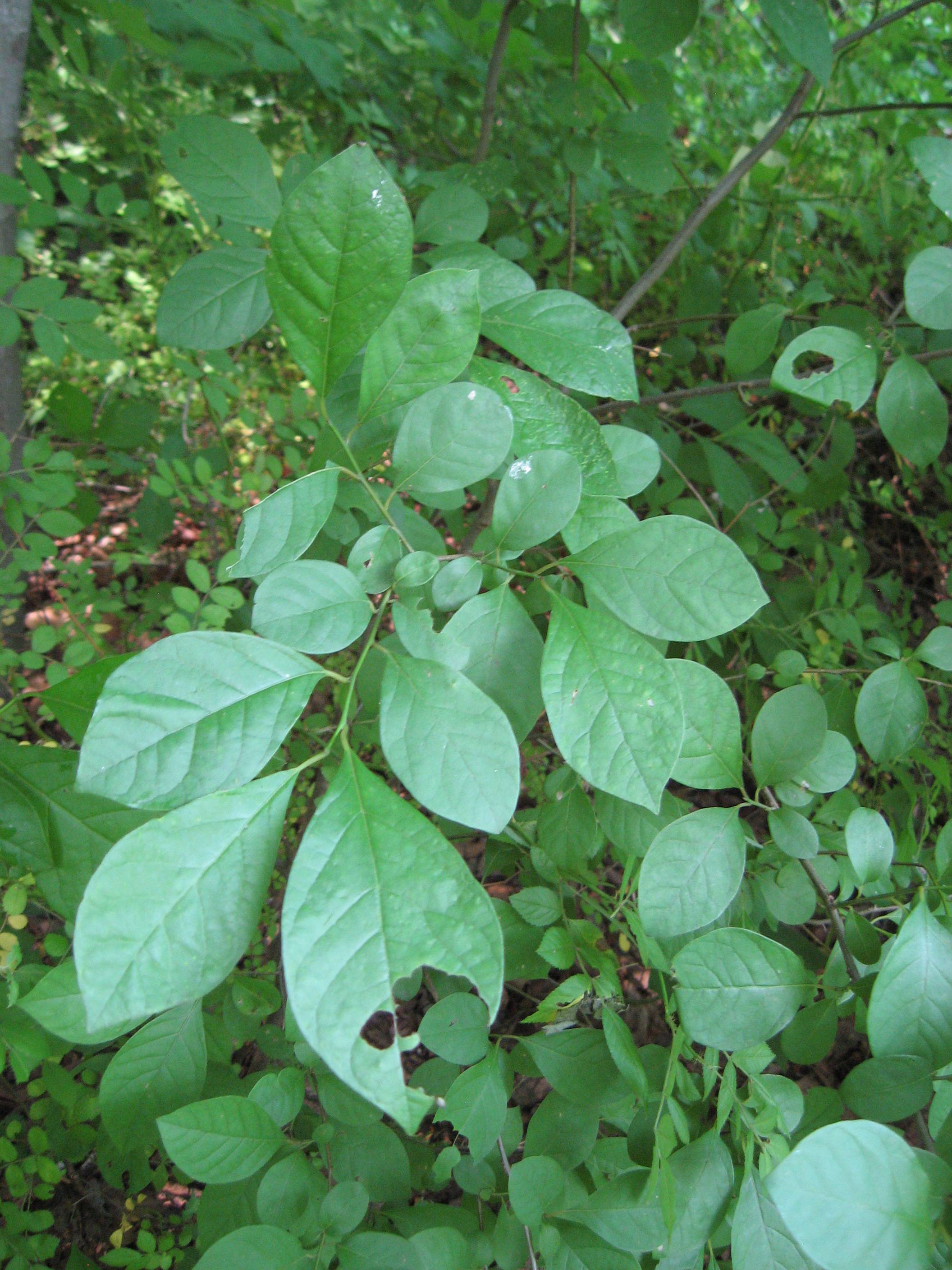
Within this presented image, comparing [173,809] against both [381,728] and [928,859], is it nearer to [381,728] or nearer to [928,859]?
[381,728]

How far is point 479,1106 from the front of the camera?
2.72 ft

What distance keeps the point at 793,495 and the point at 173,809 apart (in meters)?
1.75

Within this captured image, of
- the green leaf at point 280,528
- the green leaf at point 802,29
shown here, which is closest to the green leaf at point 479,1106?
the green leaf at point 280,528

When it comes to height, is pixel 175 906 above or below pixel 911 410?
below

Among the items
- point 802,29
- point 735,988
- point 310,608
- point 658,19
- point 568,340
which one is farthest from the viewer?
point 658,19

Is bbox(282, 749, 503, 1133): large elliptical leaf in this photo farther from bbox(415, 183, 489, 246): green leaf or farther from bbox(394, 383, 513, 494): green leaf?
bbox(415, 183, 489, 246): green leaf

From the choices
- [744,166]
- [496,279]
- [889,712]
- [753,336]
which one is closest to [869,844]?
[889,712]

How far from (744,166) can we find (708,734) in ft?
3.26

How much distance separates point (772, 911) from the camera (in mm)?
860

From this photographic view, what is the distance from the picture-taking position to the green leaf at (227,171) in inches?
34.5

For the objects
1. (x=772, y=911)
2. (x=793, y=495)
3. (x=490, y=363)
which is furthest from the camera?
(x=793, y=495)

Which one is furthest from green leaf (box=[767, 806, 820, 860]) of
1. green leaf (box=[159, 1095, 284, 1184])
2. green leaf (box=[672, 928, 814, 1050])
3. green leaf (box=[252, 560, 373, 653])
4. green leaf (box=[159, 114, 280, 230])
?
green leaf (box=[159, 114, 280, 230])

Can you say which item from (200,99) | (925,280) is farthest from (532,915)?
(200,99)

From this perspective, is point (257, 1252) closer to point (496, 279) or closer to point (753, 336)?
point (496, 279)
